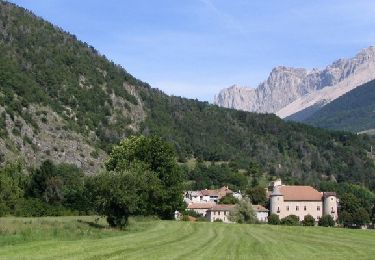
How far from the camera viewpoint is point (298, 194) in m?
174

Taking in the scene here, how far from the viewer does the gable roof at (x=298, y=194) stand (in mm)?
172500

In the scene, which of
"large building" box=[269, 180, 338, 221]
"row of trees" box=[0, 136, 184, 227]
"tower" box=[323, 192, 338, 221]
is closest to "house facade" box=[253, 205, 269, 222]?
"large building" box=[269, 180, 338, 221]

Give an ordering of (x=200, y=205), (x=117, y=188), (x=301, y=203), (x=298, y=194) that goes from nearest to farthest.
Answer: (x=117, y=188) < (x=301, y=203) < (x=298, y=194) < (x=200, y=205)

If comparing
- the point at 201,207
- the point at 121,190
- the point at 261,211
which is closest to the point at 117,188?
the point at 121,190

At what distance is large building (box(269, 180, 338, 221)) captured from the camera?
561 ft

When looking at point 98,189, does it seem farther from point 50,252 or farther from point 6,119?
point 6,119

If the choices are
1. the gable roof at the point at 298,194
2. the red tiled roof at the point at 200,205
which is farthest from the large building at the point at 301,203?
the red tiled roof at the point at 200,205

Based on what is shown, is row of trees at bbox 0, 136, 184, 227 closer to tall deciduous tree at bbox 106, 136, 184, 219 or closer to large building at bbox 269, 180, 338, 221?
tall deciduous tree at bbox 106, 136, 184, 219

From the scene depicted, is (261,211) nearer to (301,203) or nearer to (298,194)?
(298,194)

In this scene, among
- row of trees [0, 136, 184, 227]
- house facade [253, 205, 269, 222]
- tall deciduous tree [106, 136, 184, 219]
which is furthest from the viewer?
house facade [253, 205, 269, 222]

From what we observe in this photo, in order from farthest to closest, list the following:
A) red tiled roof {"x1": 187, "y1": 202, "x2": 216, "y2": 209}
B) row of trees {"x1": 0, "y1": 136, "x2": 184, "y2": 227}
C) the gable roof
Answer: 1. red tiled roof {"x1": 187, "y1": 202, "x2": 216, "y2": 209}
2. the gable roof
3. row of trees {"x1": 0, "y1": 136, "x2": 184, "y2": 227}

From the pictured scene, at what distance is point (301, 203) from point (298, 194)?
274 cm

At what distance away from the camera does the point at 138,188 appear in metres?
57.2

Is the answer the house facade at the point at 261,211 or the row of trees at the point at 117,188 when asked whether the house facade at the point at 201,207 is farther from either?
the row of trees at the point at 117,188
